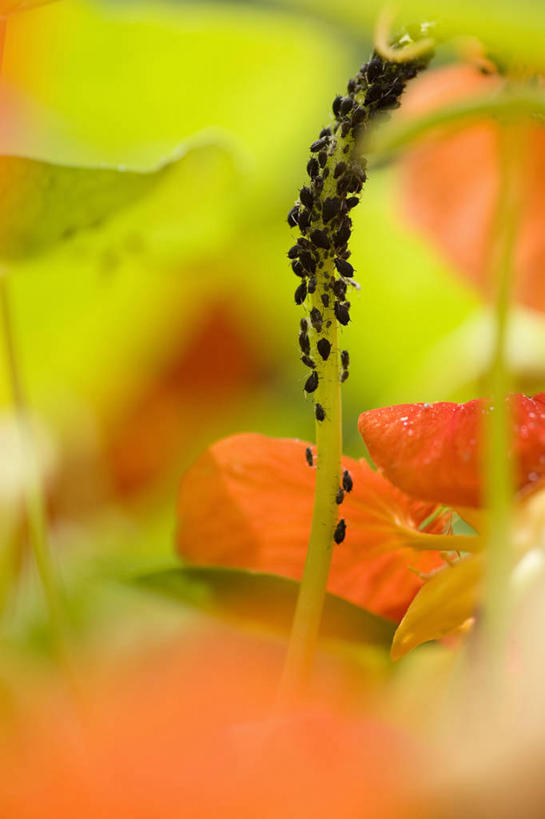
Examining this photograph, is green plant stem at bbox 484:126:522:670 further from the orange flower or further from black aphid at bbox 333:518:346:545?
the orange flower

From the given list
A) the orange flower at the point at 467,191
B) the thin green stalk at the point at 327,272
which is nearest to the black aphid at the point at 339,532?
the thin green stalk at the point at 327,272

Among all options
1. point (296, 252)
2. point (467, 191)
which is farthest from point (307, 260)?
point (467, 191)

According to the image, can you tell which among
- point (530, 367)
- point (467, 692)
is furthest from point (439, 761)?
point (530, 367)

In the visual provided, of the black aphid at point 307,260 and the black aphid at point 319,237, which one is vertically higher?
the black aphid at point 319,237

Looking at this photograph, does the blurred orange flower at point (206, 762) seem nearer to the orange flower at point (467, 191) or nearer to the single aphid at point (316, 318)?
the single aphid at point (316, 318)

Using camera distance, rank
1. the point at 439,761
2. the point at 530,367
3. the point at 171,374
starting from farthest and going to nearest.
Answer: the point at 171,374 < the point at 530,367 < the point at 439,761

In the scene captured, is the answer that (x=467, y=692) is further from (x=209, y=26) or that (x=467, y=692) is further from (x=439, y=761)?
(x=209, y=26)

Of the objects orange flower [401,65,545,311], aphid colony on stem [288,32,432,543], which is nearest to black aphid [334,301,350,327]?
aphid colony on stem [288,32,432,543]
